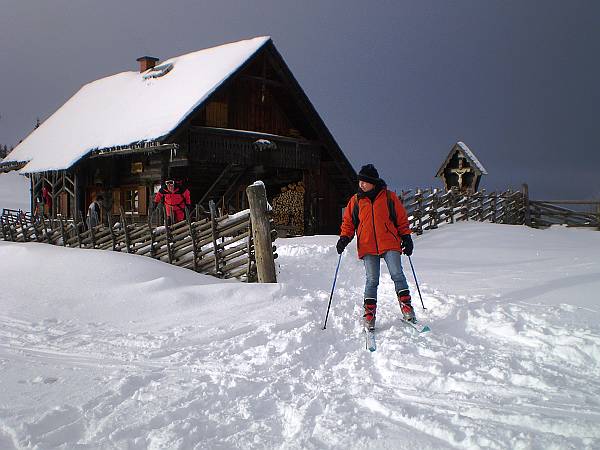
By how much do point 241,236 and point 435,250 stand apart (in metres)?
5.85

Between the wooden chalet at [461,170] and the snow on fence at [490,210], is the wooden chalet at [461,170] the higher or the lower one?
the higher one

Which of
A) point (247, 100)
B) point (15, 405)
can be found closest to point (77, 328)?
point (15, 405)

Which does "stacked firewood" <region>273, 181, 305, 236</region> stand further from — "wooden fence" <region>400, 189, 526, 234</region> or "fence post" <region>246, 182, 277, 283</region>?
"fence post" <region>246, 182, 277, 283</region>

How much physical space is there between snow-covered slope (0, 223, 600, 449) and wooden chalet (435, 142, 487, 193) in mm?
12175

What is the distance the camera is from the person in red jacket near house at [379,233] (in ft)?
15.6

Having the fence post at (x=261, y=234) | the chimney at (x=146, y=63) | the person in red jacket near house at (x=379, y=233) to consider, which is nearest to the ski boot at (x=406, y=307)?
the person in red jacket near house at (x=379, y=233)

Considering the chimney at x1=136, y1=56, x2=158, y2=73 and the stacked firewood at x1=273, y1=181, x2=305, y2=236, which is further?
the chimney at x1=136, y1=56, x2=158, y2=73

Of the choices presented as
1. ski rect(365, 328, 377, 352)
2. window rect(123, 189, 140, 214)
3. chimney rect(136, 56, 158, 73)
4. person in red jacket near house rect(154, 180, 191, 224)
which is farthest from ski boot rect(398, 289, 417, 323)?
chimney rect(136, 56, 158, 73)

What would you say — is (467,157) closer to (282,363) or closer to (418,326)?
(418,326)

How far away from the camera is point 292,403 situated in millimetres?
2947

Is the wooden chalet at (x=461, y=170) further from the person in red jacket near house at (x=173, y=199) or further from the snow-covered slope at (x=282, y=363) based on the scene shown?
the person in red jacket near house at (x=173, y=199)

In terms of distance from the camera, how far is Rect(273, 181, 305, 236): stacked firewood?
16797mm

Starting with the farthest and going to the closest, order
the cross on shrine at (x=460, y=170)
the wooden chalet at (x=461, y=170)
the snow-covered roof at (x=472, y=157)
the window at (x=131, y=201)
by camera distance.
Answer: the cross on shrine at (x=460, y=170), the wooden chalet at (x=461, y=170), the snow-covered roof at (x=472, y=157), the window at (x=131, y=201)

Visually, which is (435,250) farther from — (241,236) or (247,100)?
(247,100)
